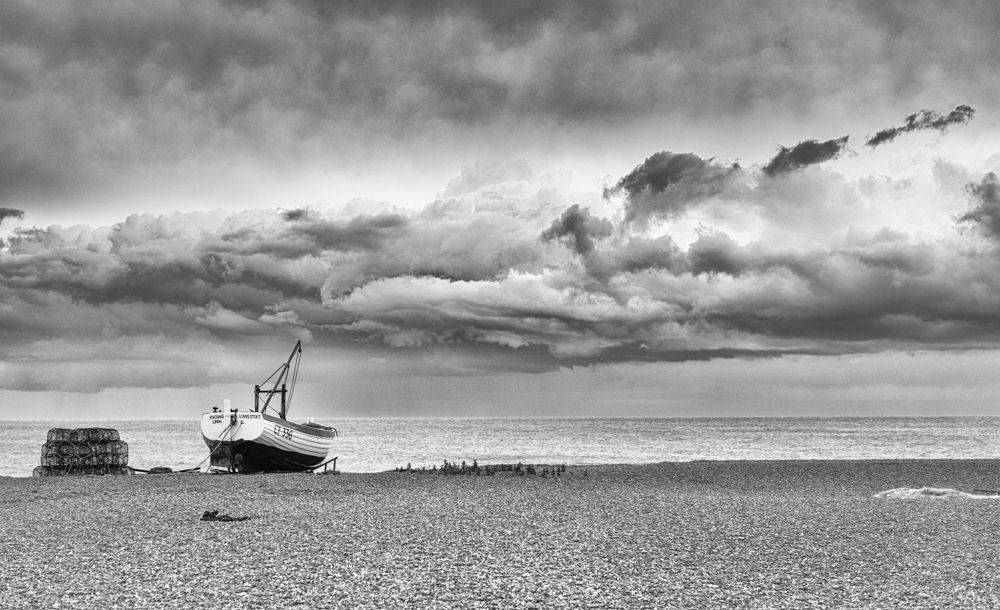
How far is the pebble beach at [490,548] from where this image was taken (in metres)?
12.0

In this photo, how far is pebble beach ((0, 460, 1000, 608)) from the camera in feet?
39.5

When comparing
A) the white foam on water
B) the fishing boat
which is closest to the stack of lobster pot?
the fishing boat

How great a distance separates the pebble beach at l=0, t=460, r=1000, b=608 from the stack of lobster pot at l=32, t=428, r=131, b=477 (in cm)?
954

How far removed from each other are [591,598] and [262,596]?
459 cm

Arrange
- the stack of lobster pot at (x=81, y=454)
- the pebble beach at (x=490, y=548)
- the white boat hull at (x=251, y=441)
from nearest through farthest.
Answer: the pebble beach at (x=490, y=548) < the stack of lobster pot at (x=81, y=454) < the white boat hull at (x=251, y=441)

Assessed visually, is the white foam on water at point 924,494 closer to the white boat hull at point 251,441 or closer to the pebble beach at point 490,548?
the pebble beach at point 490,548

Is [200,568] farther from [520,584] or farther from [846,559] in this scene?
[846,559]

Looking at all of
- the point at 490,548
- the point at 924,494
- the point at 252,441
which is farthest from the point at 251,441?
the point at 924,494

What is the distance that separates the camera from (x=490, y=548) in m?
15.6

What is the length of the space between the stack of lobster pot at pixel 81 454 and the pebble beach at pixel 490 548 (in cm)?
954

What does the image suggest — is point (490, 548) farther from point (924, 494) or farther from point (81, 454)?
point (81, 454)

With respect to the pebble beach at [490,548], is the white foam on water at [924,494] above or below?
below

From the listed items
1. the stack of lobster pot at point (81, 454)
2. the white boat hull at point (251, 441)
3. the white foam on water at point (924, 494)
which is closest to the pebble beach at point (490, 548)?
the white foam on water at point (924, 494)

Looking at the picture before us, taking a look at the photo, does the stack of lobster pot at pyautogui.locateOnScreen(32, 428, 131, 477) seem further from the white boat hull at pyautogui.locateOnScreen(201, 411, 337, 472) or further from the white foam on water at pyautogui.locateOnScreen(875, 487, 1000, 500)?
the white foam on water at pyautogui.locateOnScreen(875, 487, 1000, 500)
